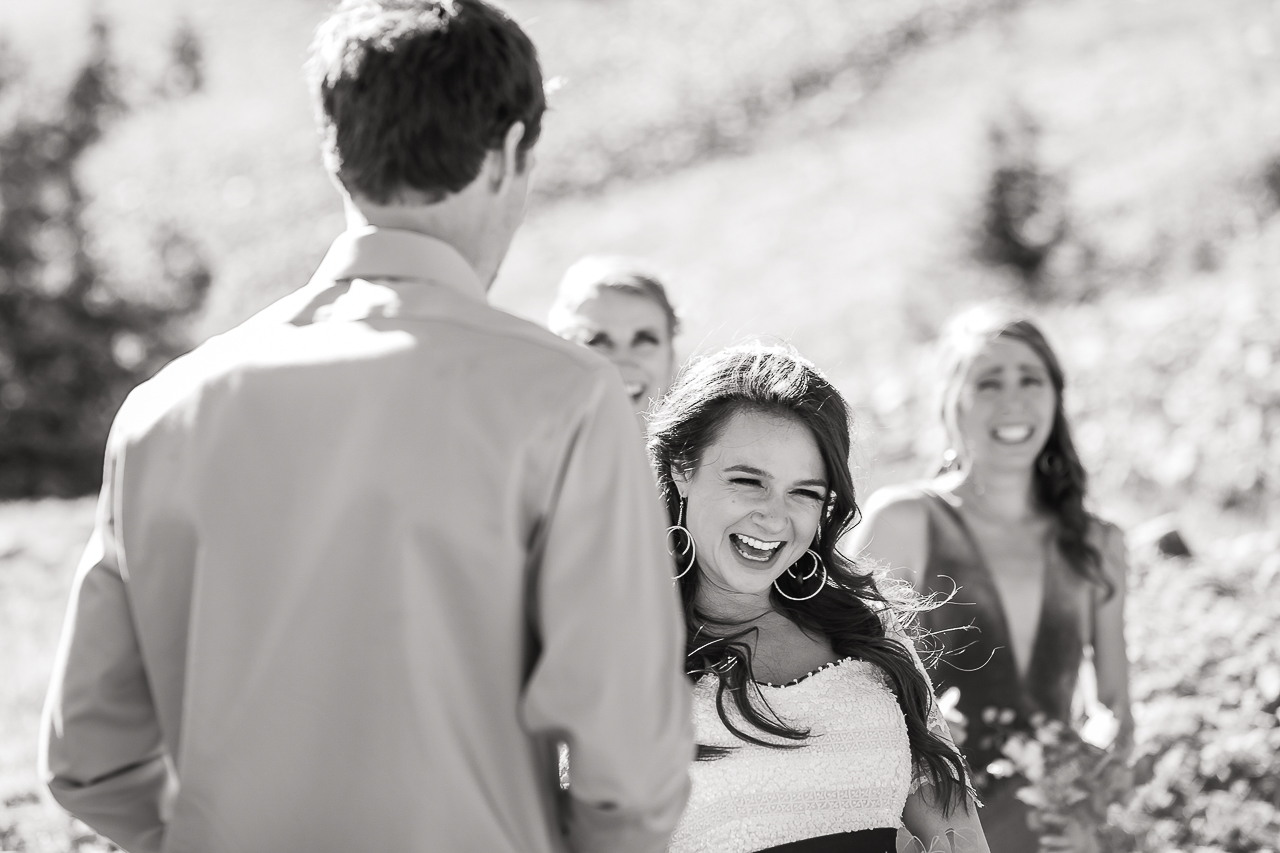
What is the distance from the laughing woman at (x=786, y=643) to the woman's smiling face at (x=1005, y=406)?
1.44 meters

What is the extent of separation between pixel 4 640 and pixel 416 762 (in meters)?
6.14

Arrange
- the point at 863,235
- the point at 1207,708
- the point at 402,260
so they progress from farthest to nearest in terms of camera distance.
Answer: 1. the point at 863,235
2. the point at 1207,708
3. the point at 402,260

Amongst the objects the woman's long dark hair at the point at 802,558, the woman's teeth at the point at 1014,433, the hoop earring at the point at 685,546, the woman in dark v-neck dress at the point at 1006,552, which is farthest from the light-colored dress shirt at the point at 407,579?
the woman's teeth at the point at 1014,433

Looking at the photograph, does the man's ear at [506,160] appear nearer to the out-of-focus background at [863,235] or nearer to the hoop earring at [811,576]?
the hoop earring at [811,576]

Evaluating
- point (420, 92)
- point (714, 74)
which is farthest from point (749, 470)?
point (714, 74)

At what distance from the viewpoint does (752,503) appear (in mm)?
2674

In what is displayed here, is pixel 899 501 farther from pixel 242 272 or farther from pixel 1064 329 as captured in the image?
pixel 242 272

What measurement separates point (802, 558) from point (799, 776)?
1.85ft

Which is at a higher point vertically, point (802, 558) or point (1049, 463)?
point (1049, 463)

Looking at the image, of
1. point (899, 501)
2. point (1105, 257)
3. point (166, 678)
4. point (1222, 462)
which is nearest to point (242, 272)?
point (1105, 257)

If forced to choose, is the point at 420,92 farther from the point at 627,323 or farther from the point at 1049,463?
the point at 1049,463

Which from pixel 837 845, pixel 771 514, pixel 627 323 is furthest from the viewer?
pixel 627 323

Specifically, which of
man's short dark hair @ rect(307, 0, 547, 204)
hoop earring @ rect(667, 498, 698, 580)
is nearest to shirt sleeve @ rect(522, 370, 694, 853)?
man's short dark hair @ rect(307, 0, 547, 204)

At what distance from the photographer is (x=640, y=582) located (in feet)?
5.44
